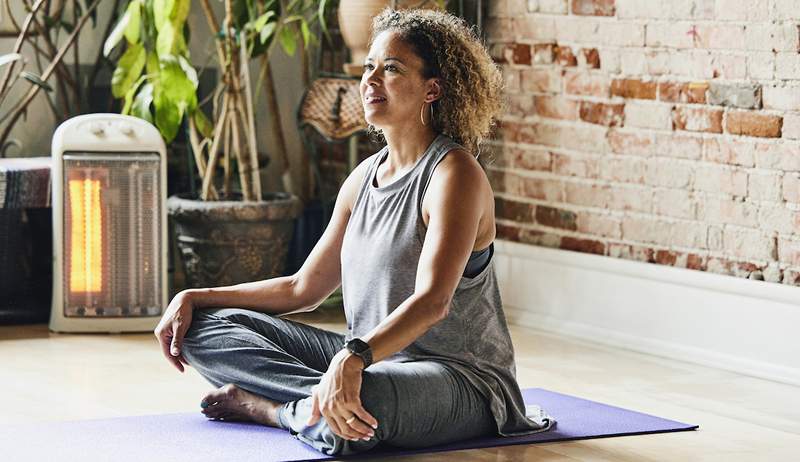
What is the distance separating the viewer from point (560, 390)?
3.51 m

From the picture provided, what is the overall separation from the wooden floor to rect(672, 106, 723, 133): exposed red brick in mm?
668

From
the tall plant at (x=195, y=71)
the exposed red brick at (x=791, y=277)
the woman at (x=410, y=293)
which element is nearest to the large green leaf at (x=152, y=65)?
the tall plant at (x=195, y=71)

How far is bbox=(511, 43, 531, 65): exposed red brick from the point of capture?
4488 mm

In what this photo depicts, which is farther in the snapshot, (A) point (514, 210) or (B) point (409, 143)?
(A) point (514, 210)

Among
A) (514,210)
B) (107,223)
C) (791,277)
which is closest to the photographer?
(791,277)

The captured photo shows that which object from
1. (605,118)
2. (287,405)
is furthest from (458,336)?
(605,118)

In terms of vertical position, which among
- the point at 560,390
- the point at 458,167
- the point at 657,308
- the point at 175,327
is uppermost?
the point at 458,167

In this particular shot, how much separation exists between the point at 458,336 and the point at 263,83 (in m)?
2.44

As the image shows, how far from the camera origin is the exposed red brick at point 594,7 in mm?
4176

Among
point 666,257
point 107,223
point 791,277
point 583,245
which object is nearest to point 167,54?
point 107,223

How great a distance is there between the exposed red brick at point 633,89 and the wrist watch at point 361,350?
1847 millimetres

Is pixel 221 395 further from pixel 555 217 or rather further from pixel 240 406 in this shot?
pixel 555 217

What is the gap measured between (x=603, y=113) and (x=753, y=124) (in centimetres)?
58

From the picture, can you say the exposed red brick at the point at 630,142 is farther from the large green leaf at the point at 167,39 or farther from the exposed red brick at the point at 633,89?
the large green leaf at the point at 167,39
